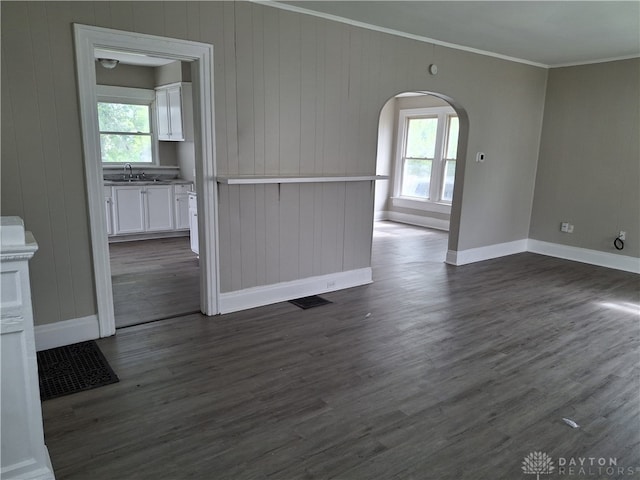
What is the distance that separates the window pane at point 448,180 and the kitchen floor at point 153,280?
181 inches

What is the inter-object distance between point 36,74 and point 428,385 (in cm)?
307

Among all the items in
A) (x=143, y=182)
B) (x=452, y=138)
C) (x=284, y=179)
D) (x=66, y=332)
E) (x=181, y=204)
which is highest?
(x=452, y=138)

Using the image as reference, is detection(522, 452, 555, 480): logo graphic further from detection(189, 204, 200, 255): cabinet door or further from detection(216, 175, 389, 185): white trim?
detection(189, 204, 200, 255): cabinet door

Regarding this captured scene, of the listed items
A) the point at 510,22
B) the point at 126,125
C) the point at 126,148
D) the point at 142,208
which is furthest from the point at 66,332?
the point at 126,125

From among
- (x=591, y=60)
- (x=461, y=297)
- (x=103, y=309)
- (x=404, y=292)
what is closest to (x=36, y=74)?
(x=103, y=309)

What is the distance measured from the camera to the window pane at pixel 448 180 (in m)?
7.92

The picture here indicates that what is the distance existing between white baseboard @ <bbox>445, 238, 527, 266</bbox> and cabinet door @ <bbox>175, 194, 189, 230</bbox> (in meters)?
3.91

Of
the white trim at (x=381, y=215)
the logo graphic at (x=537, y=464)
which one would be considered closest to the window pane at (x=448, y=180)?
the white trim at (x=381, y=215)

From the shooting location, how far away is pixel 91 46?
2.90 m

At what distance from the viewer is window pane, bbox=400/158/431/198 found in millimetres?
8398

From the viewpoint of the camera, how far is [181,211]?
268 inches

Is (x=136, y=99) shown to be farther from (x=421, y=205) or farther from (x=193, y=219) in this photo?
(x=421, y=205)

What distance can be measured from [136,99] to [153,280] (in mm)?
3619

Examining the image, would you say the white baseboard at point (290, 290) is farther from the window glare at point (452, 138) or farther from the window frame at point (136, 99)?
the window frame at point (136, 99)
